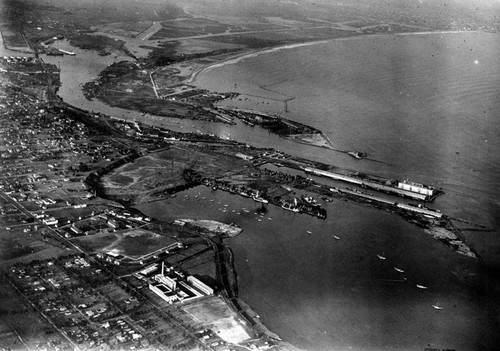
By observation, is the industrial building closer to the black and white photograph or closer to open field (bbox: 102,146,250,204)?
the black and white photograph

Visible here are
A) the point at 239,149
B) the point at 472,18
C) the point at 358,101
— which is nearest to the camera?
the point at 239,149

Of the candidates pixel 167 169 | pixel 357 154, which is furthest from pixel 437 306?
pixel 167 169

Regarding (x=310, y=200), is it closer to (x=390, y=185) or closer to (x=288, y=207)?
(x=288, y=207)

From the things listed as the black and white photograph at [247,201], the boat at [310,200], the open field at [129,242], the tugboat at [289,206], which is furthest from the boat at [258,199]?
the open field at [129,242]

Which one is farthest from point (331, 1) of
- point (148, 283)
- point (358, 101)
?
point (148, 283)

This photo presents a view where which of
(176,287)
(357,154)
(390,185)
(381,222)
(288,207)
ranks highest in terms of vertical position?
(357,154)

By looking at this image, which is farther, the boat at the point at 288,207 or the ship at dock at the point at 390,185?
the ship at dock at the point at 390,185

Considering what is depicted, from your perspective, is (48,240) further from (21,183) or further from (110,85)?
(110,85)

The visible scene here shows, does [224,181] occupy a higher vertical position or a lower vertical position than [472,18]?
lower

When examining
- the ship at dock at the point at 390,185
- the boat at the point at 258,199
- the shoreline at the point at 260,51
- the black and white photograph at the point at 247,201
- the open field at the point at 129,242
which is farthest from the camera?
the shoreline at the point at 260,51

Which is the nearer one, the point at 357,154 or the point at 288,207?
the point at 288,207

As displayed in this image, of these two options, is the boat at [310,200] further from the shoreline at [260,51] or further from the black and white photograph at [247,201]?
the shoreline at [260,51]
